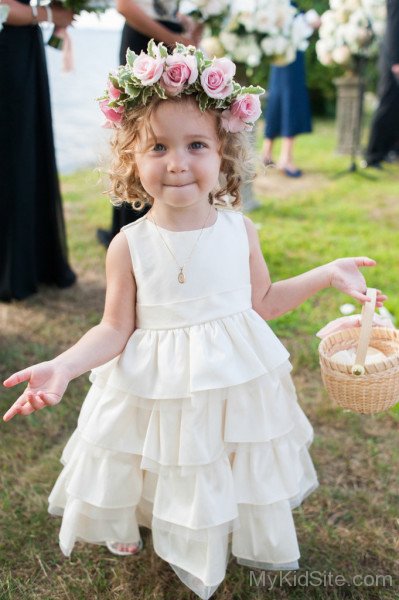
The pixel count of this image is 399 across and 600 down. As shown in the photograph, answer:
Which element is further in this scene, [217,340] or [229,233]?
[229,233]

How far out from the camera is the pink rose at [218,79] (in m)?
1.70

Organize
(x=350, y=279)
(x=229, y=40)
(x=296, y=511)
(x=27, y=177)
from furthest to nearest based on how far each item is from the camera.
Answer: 1. (x=229, y=40)
2. (x=27, y=177)
3. (x=296, y=511)
4. (x=350, y=279)

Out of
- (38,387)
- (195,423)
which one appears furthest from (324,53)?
(38,387)

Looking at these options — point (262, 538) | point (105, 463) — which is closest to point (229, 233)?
point (105, 463)

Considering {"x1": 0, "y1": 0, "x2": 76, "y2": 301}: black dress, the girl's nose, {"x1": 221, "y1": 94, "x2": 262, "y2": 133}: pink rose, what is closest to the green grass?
{"x1": 0, "y1": 0, "x2": 76, "y2": 301}: black dress

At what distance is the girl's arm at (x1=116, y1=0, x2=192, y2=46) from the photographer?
3.34 meters

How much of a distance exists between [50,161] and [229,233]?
2.44 meters

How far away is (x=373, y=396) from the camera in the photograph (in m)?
1.91

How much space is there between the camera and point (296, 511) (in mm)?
2348

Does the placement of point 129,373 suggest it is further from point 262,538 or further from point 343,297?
point 343,297

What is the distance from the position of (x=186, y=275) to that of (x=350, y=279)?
503 mm

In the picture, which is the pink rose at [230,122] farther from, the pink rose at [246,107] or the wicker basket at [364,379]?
the wicker basket at [364,379]

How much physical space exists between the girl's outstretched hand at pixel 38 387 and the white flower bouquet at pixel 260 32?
3.76 meters

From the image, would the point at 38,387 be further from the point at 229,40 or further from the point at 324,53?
the point at 324,53
